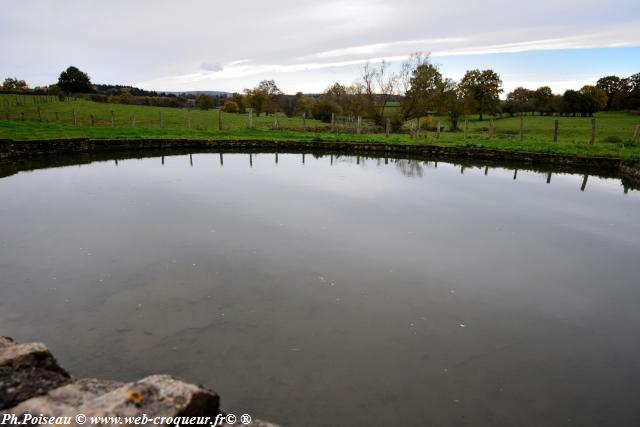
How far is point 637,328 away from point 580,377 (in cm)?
132

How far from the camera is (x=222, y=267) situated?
534 centimetres

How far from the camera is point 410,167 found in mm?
14711

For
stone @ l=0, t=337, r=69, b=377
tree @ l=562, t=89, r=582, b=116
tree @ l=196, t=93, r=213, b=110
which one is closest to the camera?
stone @ l=0, t=337, r=69, b=377

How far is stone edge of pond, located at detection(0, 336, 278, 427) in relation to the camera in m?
1.97

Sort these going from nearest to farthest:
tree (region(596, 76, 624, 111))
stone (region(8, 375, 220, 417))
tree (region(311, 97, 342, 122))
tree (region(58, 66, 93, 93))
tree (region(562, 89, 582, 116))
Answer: stone (region(8, 375, 220, 417)), tree (region(311, 97, 342, 122)), tree (region(562, 89, 582, 116)), tree (region(58, 66, 93, 93)), tree (region(596, 76, 624, 111))

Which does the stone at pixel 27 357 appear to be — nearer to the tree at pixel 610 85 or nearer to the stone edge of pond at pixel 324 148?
the stone edge of pond at pixel 324 148

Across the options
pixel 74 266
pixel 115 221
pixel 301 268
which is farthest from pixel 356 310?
pixel 115 221

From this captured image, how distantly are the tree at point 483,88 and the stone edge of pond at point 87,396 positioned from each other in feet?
146

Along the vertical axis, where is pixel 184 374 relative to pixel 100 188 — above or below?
below

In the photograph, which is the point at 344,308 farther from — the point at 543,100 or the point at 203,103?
the point at 543,100

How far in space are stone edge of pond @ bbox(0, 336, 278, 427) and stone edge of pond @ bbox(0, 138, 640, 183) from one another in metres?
14.4

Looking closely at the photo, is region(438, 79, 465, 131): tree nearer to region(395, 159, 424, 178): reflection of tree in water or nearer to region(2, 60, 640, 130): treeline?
region(2, 60, 640, 130): treeline

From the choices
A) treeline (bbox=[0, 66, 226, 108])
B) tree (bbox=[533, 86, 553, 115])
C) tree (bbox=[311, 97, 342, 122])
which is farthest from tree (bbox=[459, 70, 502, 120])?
treeline (bbox=[0, 66, 226, 108])

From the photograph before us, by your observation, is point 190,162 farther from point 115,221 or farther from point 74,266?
point 74,266
